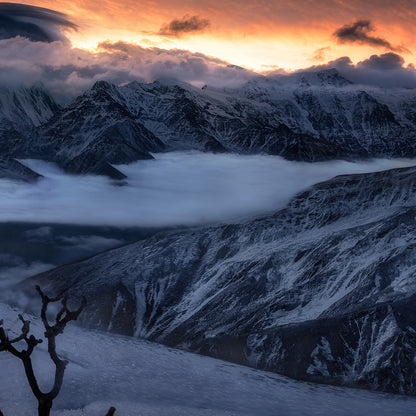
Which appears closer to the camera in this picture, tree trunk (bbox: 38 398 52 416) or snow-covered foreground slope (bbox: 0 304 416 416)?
tree trunk (bbox: 38 398 52 416)

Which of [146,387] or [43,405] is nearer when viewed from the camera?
[43,405]

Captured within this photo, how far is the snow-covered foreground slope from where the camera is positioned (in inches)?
1347

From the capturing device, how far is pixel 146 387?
133ft

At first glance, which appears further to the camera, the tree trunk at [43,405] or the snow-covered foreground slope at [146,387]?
the snow-covered foreground slope at [146,387]

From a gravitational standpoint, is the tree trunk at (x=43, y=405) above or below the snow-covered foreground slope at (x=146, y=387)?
above

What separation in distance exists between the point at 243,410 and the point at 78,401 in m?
11.9

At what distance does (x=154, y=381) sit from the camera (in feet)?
142

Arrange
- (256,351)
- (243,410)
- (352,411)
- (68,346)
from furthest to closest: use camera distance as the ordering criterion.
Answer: (256,351) < (352,411) < (68,346) < (243,410)

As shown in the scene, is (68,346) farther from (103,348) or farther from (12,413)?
(12,413)

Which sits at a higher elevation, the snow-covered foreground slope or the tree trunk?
the tree trunk

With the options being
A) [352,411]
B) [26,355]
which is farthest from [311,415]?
[26,355]

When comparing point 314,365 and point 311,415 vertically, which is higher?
point 311,415

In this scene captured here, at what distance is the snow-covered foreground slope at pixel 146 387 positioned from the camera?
112ft

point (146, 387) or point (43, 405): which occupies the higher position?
point (43, 405)
